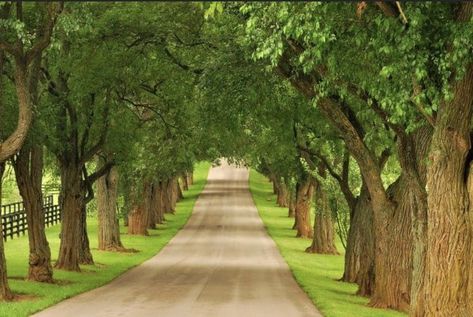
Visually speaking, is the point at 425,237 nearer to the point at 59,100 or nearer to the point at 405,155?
the point at 405,155

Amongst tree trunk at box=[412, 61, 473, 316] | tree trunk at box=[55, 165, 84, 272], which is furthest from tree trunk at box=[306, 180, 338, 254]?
tree trunk at box=[412, 61, 473, 316]

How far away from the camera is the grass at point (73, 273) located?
19.2 m

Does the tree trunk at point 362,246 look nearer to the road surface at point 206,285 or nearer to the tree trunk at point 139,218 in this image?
the road surface at point 206,285

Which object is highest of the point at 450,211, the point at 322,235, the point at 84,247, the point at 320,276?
the point at 450,211

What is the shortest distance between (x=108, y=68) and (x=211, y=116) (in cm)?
340

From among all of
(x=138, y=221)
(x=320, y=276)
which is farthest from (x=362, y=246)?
(x=138, y=221)

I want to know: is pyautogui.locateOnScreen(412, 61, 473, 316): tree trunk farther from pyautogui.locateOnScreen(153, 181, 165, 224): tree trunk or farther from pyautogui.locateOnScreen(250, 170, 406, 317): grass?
pyautogui.locateOnScreen(153, 181, 165, 224): tree trunk

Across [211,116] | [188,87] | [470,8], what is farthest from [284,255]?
[470,8]

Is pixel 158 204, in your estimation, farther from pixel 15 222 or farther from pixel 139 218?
pixel 15 222

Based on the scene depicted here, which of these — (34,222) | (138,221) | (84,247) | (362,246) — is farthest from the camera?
(138,221)

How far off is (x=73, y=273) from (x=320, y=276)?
890 centimetres

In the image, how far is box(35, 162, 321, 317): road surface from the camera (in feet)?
60.7

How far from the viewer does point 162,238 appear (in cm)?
4741

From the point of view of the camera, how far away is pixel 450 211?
1394 cm
